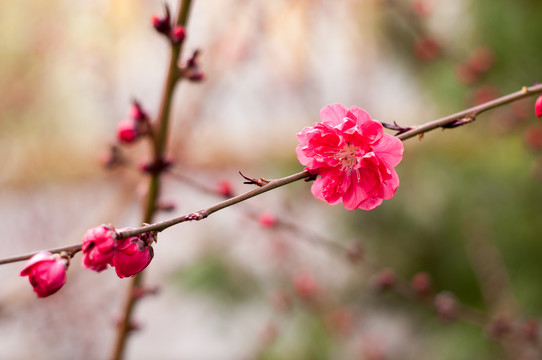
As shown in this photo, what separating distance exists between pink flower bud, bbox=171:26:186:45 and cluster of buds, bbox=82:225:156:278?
0.79 ft

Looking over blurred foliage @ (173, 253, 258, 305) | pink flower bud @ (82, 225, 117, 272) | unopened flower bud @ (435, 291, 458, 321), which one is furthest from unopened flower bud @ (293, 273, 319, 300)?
pink flower bud @ (82, 225, 117, 272)

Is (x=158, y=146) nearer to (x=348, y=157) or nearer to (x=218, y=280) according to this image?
(x=348, y=157)

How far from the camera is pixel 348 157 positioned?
37 cm

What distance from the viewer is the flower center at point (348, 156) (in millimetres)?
359

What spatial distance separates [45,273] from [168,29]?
0.93ft

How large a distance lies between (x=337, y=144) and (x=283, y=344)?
4.36 ft

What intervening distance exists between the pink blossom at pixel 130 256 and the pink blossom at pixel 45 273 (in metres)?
0.04

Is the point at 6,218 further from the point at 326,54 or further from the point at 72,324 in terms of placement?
the point at 326,54

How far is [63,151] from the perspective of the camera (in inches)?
88.4

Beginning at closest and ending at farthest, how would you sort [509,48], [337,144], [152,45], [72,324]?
[337,144] → [509,48] → [72,324] → [152,45]

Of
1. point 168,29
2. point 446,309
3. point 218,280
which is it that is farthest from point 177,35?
point 218,280

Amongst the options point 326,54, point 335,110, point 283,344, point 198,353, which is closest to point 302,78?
point 326,54

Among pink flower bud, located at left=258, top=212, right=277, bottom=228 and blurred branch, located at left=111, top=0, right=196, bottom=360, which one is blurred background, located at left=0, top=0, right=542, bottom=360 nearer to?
pink flower bud, located at left=258, top=212, right=277, bottom=228

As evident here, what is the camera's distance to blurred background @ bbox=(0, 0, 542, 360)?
1364 millimetres
